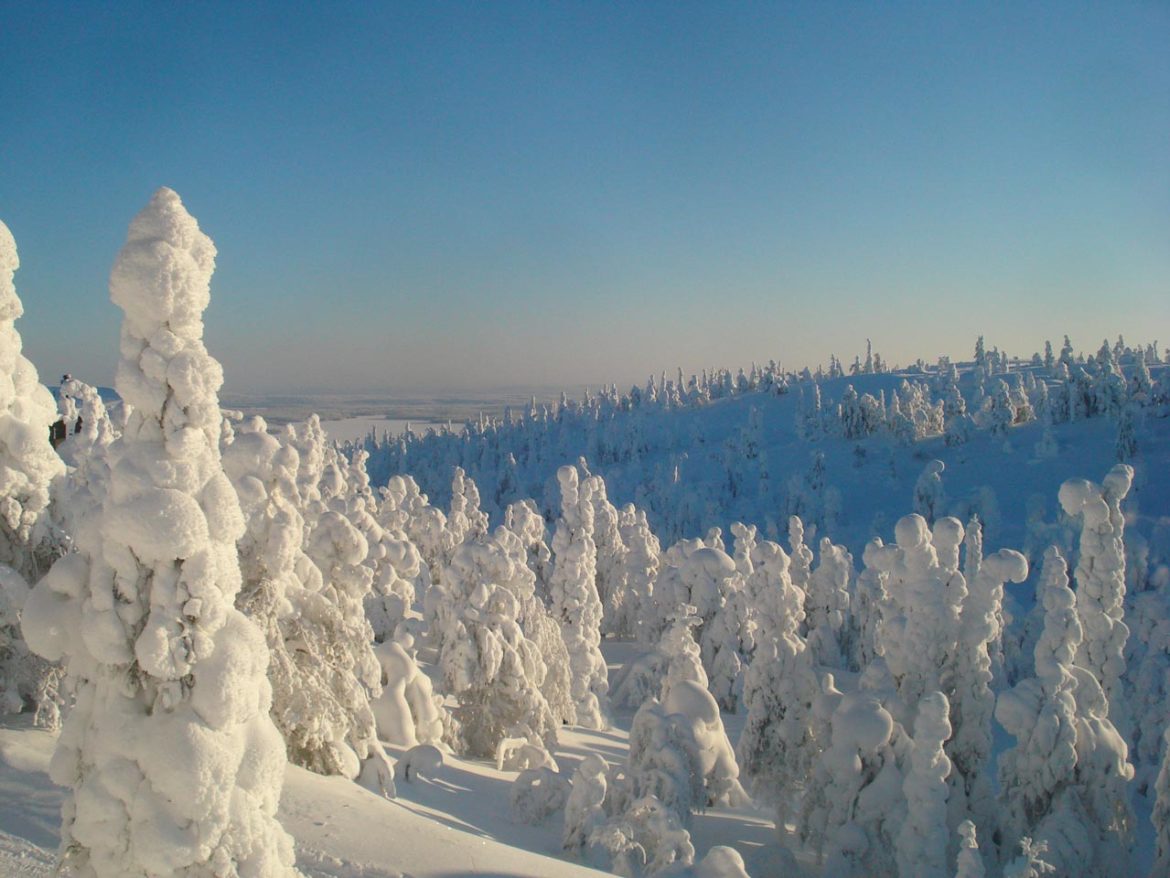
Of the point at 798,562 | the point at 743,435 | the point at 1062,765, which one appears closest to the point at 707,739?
the point at 1062,765

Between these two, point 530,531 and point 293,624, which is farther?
point 530,531

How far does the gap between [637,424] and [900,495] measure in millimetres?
50113

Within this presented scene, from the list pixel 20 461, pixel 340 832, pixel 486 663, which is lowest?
pixel 486 663

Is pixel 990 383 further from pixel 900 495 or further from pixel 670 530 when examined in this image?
pixel 670 530

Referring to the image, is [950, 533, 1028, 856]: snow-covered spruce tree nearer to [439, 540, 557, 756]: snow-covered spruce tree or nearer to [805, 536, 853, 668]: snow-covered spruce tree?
[439, 540, 557, 756]: snow-covered spruce tree

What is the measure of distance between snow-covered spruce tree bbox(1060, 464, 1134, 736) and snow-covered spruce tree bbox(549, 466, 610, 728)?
15355mm

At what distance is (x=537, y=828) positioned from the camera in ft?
45.5

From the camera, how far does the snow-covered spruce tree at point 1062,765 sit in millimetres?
13414

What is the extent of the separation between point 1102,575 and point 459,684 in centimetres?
1456

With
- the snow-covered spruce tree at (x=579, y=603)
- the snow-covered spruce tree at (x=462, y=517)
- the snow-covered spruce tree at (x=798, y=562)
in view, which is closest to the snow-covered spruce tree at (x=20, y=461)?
the snow-covered spruce tree at (x=579, y=603)

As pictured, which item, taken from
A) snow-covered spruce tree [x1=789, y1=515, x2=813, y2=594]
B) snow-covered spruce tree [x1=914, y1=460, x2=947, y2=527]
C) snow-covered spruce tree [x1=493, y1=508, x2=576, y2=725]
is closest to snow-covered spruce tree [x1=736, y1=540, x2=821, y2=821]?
snow-covered spruce tree [x1=493, y1=508, x2=576, y2=725]

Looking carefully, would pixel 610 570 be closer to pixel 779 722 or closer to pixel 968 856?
pixel 779 722

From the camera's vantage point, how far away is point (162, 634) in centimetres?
510

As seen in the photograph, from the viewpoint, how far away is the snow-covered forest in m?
5.25
